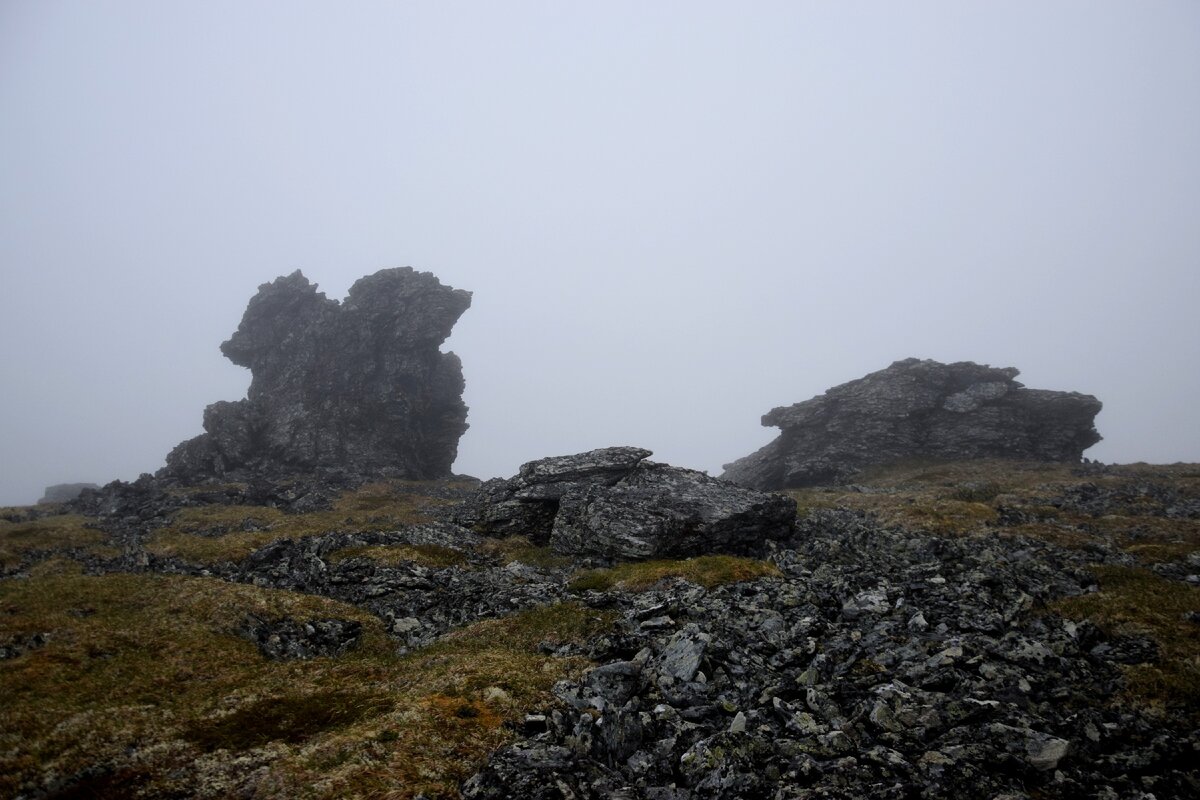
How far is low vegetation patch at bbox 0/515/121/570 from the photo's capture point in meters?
41.4

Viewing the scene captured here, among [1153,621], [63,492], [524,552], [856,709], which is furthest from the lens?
[63,492]

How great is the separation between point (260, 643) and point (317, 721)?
10237 millimetres

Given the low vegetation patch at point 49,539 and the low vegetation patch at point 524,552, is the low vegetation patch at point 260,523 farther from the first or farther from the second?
the low vegetation patch at point 524,552

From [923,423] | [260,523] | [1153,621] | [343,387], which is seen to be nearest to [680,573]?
[1153,621]

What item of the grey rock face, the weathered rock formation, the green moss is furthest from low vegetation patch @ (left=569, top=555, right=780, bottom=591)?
the grey rock face

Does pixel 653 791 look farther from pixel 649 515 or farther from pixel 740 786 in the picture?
pixel 649 515

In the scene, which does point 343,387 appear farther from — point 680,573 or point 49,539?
point 680,573

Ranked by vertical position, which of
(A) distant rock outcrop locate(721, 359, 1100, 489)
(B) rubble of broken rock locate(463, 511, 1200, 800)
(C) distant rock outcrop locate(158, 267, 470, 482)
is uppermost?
(C) distant rock outcrop locate(158, 267, 470, 482)

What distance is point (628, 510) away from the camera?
3841 centimetres

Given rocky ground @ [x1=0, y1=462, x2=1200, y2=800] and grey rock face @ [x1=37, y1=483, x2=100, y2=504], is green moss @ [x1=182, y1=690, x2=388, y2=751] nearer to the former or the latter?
rocky ground @ [x1=0, y1=462, x2=1200, y2=800]

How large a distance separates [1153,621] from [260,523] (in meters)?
62.3

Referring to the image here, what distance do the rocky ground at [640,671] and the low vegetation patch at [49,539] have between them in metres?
4.17

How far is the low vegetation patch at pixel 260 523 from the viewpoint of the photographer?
1571 inches

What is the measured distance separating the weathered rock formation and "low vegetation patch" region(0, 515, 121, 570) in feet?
98.5
